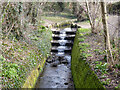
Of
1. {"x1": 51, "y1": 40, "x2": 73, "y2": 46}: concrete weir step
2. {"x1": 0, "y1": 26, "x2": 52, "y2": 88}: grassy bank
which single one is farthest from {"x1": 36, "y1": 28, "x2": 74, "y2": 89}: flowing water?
{"x1": 0, "y1": 26, "x2": 52, "y2": 88}: grassy bank

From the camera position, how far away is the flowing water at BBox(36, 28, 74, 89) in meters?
7.17

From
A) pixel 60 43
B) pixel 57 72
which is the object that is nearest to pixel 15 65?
pixel 57 72

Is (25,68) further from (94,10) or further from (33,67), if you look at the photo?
(94,10)

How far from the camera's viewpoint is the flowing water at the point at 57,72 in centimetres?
717

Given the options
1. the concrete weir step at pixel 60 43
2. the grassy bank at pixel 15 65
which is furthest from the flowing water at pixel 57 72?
the grassy bank at pixel 15 65

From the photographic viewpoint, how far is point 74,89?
669cm

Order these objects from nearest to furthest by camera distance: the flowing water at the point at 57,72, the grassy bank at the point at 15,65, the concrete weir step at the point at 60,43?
the grassy bank at the point at 15,65 < the flowing water at the point at 57,72 < the concrete weir step at the point at 60,43

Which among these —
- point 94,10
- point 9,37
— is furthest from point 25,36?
point 94,10

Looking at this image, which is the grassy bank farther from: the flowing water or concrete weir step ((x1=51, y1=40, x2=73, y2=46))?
concrete weir step ((x1=51, y1=40, x2=73, y2=46))

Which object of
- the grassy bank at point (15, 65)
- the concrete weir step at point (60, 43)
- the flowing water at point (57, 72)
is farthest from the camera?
the concrete weir step at point (60, 43)

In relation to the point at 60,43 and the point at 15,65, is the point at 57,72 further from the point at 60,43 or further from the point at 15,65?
the point at 60,43

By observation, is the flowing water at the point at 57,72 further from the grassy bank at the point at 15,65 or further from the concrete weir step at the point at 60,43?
the grassy bank at the point at 15,65

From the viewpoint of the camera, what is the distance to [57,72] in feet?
28.1

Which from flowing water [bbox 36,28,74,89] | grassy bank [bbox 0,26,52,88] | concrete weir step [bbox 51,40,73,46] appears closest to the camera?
grassy bank [bbox 0,26,52,88]
